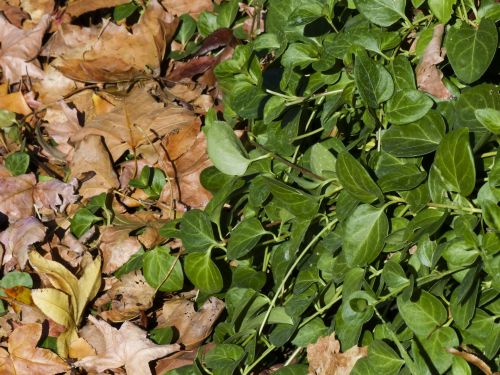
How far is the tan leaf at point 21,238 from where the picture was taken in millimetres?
2550

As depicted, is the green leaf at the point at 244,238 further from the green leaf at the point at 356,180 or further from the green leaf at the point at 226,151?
the green leaf at the point at 356,180

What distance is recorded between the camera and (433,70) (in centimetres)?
174

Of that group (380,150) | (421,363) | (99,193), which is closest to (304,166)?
(380,150)

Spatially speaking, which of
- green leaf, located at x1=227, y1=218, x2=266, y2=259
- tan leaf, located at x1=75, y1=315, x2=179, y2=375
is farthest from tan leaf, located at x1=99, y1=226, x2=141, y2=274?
green leaf, located at x1=227, y1=218, x2=266, y2=259

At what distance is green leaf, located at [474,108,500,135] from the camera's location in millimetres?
1466

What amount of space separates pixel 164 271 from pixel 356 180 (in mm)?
803

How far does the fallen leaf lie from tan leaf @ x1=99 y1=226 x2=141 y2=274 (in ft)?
0.95

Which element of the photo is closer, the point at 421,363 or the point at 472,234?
the point at 472,234

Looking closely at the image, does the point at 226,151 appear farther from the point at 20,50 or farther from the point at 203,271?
the point at 20,50

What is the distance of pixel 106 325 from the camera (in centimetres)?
238

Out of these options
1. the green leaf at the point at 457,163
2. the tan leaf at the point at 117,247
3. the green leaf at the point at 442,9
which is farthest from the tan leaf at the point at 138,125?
the green leaf at the point at 457,163

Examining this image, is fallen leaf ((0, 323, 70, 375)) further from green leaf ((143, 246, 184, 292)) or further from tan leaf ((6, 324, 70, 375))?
green leaf ((143, 246, 184, 292))

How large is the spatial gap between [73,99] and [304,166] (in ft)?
4.44

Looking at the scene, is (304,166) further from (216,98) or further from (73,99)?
(73,99)
